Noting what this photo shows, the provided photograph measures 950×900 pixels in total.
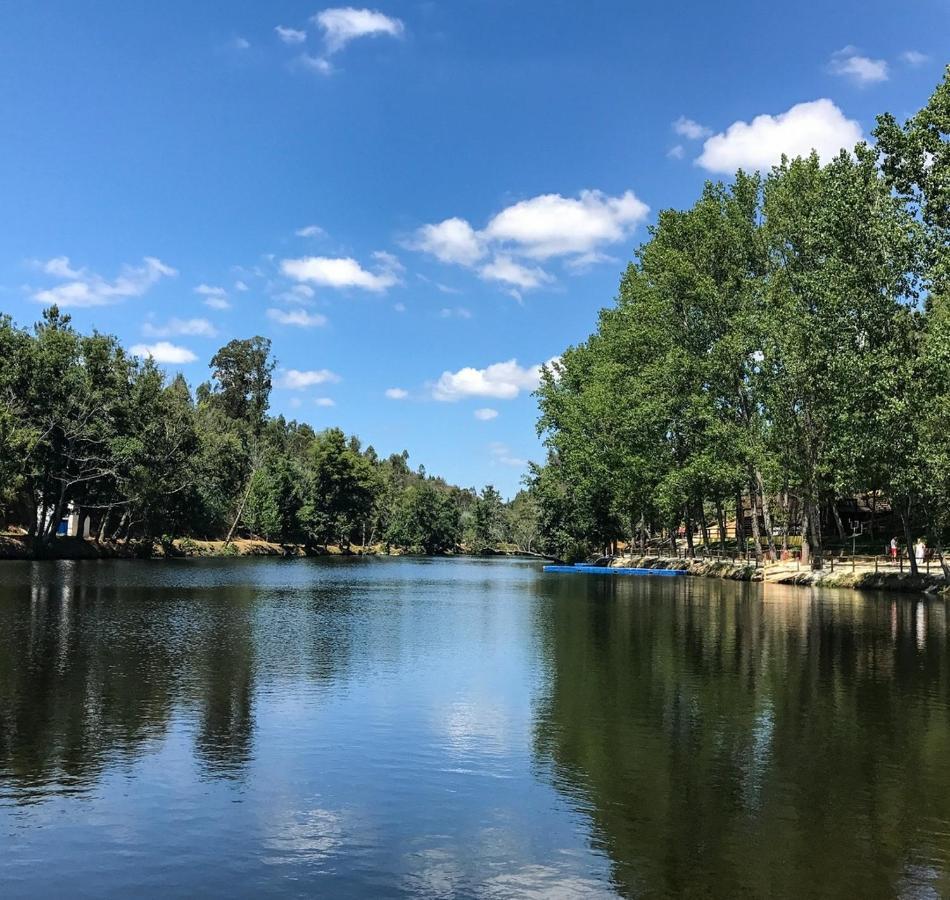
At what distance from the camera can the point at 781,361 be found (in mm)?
60469

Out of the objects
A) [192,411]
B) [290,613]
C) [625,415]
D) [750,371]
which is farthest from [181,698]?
[192,411]

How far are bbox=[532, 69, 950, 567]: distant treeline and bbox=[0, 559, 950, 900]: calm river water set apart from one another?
18.3 m

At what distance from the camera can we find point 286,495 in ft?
456

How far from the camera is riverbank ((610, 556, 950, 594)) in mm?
51250

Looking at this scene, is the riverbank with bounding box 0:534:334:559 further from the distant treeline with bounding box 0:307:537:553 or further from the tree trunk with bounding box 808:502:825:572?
the tree trunk with bounding box 808:502:825:572

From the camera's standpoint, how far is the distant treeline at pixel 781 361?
141 ft

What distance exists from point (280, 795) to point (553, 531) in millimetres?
110586

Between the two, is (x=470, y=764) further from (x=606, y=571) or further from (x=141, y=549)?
(x=141, y=549)

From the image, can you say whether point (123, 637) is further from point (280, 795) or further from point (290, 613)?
point (280, 795)

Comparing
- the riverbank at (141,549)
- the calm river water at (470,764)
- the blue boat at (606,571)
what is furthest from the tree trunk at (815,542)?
the riverbank at (141,549)

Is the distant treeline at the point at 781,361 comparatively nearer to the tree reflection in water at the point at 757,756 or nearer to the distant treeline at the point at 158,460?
the tree reflection in water at the point at 757,756

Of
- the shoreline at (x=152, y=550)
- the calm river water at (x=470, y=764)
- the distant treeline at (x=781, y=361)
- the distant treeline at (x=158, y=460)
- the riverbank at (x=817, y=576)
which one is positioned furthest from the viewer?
the shoreline at (x=152, y=550)

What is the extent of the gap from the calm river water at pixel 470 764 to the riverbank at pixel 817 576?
23.3 metres

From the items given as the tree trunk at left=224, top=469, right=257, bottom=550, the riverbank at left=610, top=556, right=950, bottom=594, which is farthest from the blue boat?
the tree trunk at left=224, top=469, right=257, bottom=550
